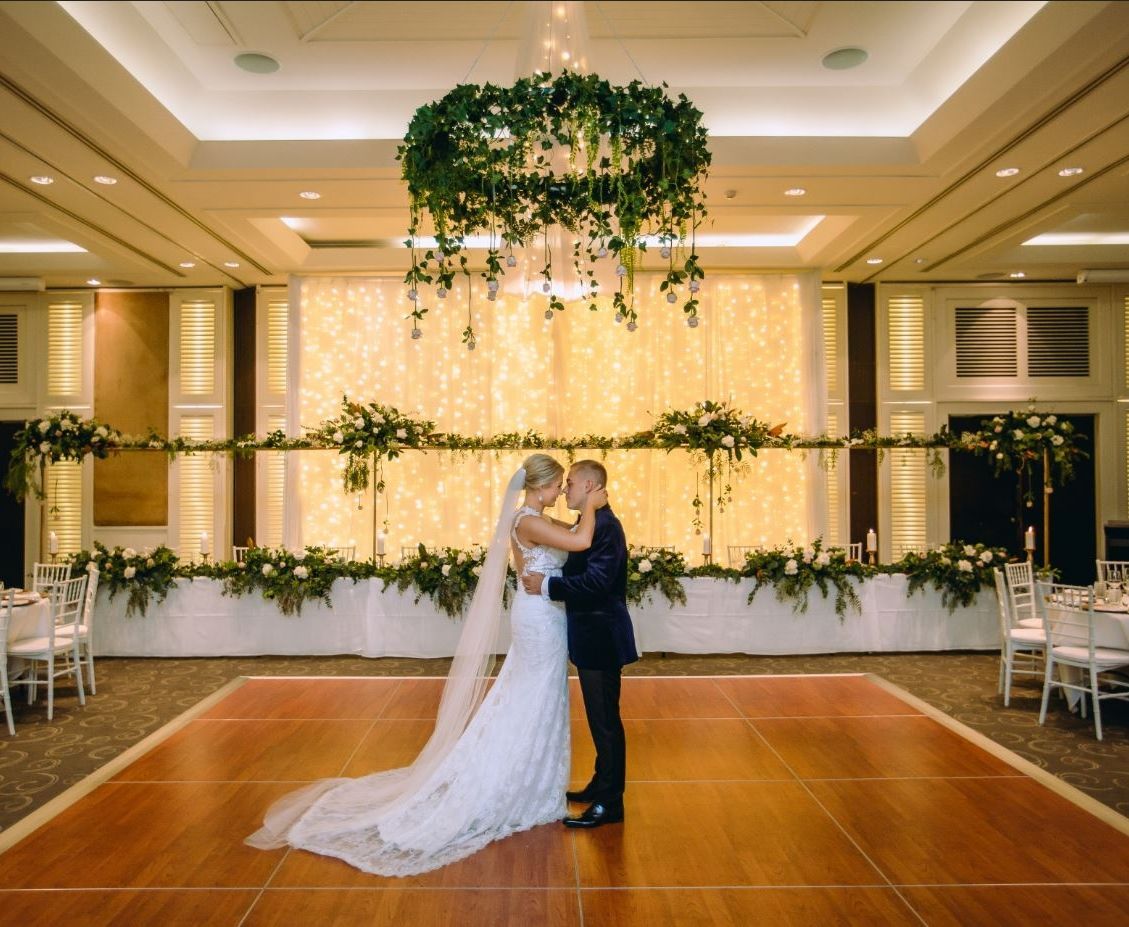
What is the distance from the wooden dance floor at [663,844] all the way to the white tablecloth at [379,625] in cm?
203

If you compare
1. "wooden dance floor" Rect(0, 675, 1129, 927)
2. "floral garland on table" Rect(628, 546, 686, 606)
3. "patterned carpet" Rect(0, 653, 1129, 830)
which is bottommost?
"patterned carpet" Rect(0, 653, 1129, 830)

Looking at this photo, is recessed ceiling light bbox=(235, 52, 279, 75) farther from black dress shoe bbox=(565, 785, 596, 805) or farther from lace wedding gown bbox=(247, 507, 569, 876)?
black dress shoe bbox=(565, 785, 596, 805)

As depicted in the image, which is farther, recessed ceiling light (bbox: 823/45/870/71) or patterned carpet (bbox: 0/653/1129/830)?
recessed ceiling light (bbox: 823/45/870/71)

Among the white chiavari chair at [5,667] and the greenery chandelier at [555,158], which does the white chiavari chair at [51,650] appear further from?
the greenery chandelier at [555,158]

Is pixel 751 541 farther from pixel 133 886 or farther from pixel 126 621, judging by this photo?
pixel 133 886

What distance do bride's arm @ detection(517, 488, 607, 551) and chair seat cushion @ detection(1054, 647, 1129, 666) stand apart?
3621mm

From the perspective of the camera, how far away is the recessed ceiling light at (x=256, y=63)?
611 centimetres

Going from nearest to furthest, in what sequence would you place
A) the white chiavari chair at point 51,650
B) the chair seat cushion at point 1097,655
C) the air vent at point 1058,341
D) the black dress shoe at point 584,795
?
the black dress shoe at point 584,795 < the chair seat cushion at point 1097,655 < the white chiavari chair at point 51,650 < the air vent at point 1058,341

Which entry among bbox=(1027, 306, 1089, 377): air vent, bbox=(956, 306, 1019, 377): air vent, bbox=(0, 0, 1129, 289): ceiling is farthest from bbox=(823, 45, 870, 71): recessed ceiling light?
bbox=(1027, 306, 1089, 377): air vent

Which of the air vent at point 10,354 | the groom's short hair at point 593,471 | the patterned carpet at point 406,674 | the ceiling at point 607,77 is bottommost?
the patterned carpet at point 406,674

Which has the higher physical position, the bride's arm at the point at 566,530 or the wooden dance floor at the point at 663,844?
the bride's arm at the point at 566,530

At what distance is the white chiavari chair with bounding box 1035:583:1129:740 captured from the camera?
560cm

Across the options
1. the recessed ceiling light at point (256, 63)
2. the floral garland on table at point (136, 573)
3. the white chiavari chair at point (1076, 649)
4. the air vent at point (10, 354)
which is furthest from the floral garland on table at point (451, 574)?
the air vent at point (10, 354)

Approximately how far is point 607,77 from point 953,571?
506 cm
